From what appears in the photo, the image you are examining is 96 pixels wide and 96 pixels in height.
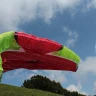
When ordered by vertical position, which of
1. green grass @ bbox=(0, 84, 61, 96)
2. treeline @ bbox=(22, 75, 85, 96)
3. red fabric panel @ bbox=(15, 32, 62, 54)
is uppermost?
Answer: treeline @ bbox=(22, 75, 85, 96)

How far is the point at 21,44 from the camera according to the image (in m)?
25.9

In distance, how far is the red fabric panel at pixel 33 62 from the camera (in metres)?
26.5

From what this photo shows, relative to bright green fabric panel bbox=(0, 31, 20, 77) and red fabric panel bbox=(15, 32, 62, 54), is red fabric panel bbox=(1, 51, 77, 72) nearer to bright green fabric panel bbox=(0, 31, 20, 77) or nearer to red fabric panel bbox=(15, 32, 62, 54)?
red fabric panel bbox=(15, 32, 62, 54)

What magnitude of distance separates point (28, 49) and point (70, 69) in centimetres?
337

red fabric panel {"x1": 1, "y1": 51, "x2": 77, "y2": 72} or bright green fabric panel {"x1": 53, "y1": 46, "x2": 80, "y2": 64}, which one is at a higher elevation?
bright green fabric panel {"x1": 53, "y1": 46, "x2": 80, "y2": 64}

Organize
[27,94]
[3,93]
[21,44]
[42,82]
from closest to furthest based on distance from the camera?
[21,44] < [3,93] < [27,94] < [42,82]

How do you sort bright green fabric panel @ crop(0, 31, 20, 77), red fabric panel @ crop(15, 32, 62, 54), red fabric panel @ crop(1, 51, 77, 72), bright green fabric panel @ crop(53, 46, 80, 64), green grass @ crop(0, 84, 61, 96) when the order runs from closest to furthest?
bright green fabric panel @ crop(0, 31, 20, 77), red fabric panel @ crop(15, 32, 62, 54), red fabric panel @ crop(1, 51, 77, 72), bright green fabric panel @ crop(53, 46, 80, 64), green grass @ crop(0, 84, 61, 96)

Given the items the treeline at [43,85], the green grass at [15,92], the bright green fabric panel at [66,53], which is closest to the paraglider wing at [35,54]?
the bright green fabric panel at [66,53]

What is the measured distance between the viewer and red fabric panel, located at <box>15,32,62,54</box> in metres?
25.5

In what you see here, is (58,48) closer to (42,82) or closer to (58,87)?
(42,82)

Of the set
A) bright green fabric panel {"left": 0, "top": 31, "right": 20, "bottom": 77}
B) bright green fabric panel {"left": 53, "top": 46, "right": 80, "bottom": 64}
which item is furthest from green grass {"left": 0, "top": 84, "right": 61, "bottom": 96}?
bright green fabric panel {"left": 0, "top": 31, "right": 20, "bottom": 77}

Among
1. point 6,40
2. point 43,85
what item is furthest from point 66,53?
point 43,85

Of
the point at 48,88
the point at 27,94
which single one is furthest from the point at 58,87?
the point at 27,94

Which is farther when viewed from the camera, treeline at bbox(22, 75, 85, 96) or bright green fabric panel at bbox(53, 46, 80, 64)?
treeline at bbox(22, 75, 85, 96)
